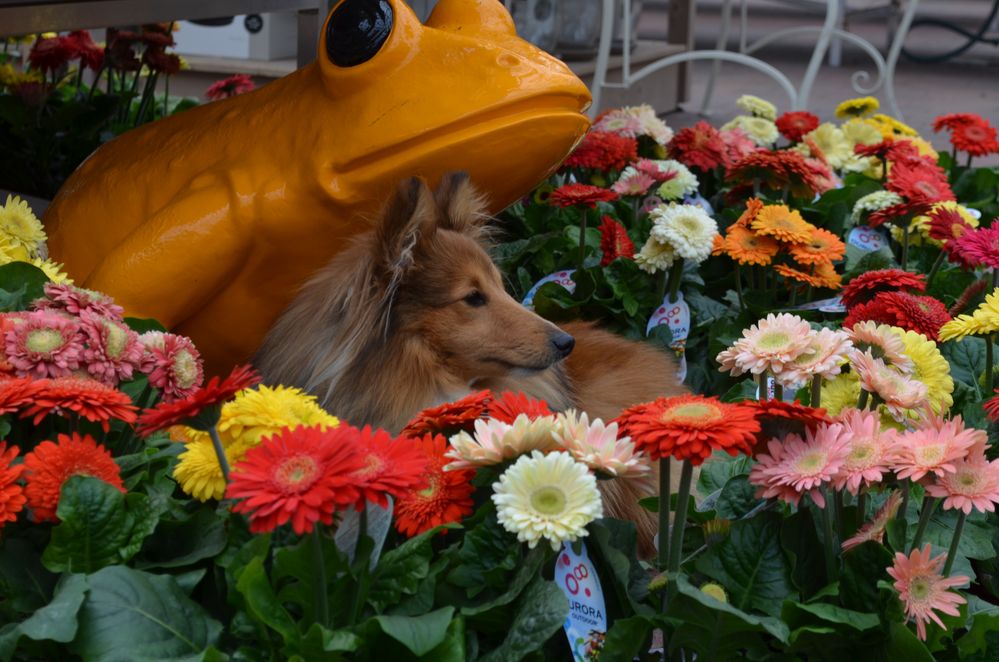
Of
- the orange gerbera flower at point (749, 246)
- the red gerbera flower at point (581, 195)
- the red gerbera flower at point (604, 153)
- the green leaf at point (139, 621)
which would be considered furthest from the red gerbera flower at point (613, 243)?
the green leaf at point (139, 621)

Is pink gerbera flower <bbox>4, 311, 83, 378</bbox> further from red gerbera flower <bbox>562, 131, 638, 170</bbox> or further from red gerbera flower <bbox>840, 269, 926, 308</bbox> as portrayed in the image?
red gerbera flower <bbox>562, 131, 638, 170</bbox>

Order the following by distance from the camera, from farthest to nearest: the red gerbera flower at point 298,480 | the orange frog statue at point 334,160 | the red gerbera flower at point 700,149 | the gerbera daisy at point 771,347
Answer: the red gerbera flower at point 700,149, the orange frog statue at point 334,160, the gerbera daisy at point 771,347, the red gerbera flower at point 298,480

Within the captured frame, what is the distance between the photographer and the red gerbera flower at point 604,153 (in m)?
3.64

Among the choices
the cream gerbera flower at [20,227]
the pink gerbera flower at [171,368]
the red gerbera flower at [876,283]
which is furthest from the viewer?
the red gerbera flower at [876,283]

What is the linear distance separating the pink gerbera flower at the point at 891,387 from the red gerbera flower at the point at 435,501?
559mm

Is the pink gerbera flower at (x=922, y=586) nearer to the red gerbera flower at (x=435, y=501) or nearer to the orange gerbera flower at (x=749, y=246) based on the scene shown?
the red gerbera flower at (x=435, y=501)

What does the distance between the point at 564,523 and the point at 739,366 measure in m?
0.46

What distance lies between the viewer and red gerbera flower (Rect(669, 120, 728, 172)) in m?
3.83

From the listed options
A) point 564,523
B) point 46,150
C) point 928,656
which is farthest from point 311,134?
point 46,150

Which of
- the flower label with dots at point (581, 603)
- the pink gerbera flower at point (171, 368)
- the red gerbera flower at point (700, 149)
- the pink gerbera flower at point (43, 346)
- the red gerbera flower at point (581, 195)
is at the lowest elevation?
the red gerbera flower at point (700, 149)

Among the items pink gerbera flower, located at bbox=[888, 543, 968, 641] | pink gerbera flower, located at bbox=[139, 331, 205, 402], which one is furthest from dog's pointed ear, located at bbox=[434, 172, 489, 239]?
pink gerbera flower, located at bbox=[888, 543, 968, 641]

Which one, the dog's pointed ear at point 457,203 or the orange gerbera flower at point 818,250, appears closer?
the dog's pointed ear at point 457,203

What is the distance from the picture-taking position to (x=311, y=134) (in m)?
2.66

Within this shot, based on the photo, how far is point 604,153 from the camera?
144 inches
